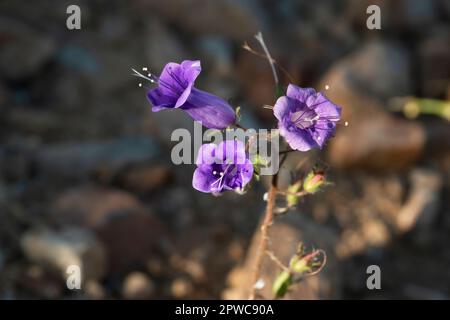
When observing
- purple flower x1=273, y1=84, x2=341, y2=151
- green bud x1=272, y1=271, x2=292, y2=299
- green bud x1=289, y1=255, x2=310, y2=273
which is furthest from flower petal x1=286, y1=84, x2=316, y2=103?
green bud x1=272, y1=271, x2=292, y2=299

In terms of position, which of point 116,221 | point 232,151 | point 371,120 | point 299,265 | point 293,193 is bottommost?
point 299,265

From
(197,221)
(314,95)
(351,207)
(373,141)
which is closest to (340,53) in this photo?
(373,141)

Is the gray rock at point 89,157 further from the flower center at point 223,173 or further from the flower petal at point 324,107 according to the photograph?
the flower petal at point 324,107

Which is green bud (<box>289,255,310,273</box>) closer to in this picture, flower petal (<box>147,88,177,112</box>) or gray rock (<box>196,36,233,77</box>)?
flower petal (<box>147,88,177,112</box>)

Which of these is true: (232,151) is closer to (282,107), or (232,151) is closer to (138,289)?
(282,107)

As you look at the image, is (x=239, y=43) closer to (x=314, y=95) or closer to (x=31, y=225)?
(x=31, y=225)

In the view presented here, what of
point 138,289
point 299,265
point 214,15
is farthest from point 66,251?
point 214,15
